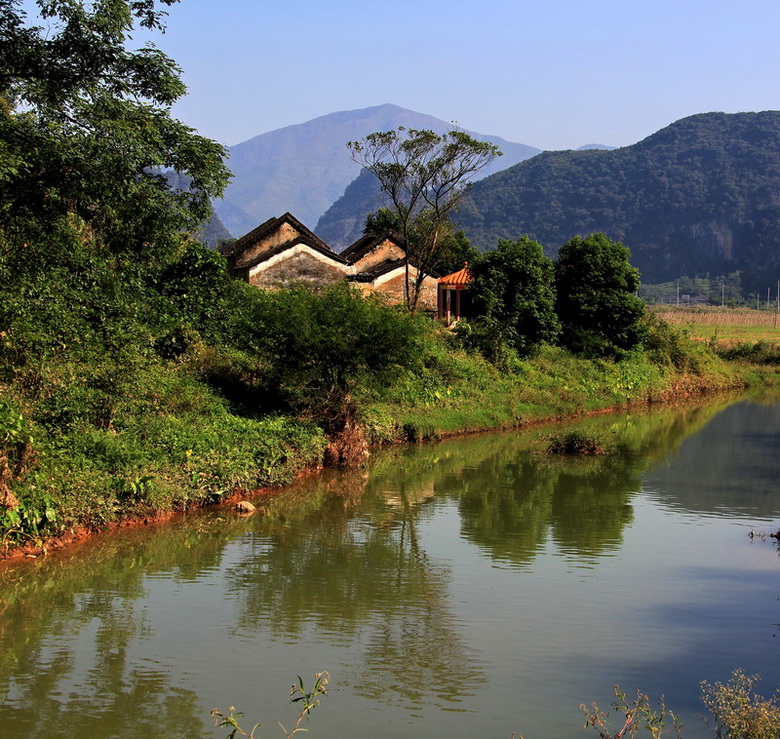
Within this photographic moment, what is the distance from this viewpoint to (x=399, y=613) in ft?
38.0

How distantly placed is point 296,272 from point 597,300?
1088cm

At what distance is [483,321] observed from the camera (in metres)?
32.8

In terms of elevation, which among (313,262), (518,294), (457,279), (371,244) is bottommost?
(518,294)

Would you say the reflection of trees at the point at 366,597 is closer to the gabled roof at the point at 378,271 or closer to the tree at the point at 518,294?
the tree at the point at 518,294

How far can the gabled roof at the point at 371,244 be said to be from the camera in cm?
3897

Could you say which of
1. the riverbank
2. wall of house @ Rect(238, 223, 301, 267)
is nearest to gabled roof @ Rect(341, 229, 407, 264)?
wall of house @ Rect(238, 223, 301, 267)

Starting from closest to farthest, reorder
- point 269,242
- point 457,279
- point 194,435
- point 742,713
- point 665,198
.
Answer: point 742,713, point 194,435, point 269,242, point 457,279, point 665,198

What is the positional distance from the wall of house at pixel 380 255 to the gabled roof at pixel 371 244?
11 centimetres

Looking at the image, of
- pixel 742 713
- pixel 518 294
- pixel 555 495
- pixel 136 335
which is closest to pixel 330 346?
pixel 136 335

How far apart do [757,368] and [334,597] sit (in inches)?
1507

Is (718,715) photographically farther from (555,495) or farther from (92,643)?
(555,495)

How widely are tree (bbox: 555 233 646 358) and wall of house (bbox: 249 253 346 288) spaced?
8.35m

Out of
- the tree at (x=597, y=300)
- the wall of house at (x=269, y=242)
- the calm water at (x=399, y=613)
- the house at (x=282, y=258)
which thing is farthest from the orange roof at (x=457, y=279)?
the calm water at (x=399, y=613)

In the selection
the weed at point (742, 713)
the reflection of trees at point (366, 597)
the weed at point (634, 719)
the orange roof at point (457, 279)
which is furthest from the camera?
the orange roof at point (457, 279)
